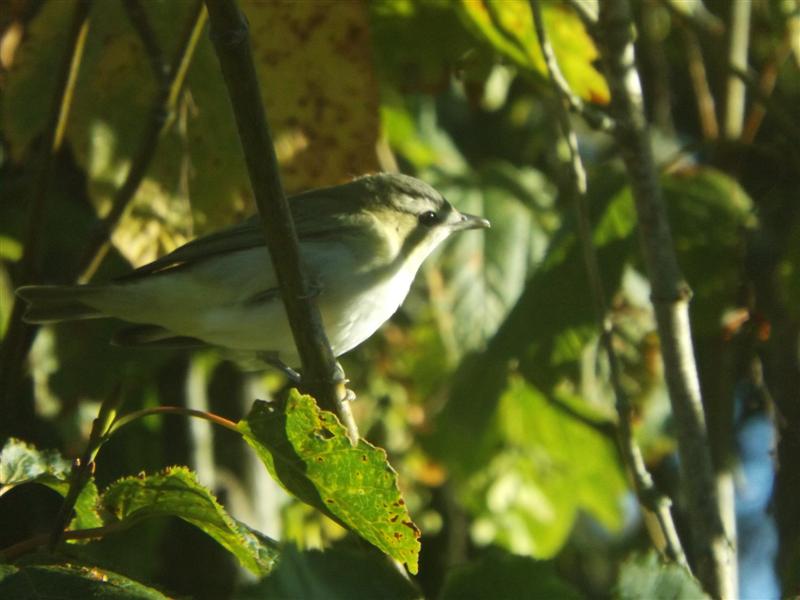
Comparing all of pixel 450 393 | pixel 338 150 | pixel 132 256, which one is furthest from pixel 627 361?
pixel 132 256

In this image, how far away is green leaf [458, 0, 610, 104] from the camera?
2975mm

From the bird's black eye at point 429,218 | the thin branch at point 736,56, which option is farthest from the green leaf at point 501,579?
the thin branch at point 736,56

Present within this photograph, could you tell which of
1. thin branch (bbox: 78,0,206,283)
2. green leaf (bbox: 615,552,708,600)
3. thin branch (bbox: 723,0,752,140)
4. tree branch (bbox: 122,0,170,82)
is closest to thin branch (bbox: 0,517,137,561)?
green leaf (bbox: 615,552,708,600)

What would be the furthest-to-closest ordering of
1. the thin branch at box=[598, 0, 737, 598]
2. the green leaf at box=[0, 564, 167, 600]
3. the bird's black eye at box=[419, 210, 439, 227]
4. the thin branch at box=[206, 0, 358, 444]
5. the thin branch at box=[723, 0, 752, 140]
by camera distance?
the thin branch at box=[723, 0, 752, 140] → the bird's black eye at box=[419, 210, 439, 227] → the thin branch at box=[598, 0, 737, 598] → the thin branch at box=[206, 0, 358, 444] → the green leaf at box=[0, 564, 167, 600]

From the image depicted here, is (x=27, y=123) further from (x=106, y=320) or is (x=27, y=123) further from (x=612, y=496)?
(x=612, y=496)

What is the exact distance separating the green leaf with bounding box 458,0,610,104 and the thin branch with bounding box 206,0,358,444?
3.81ft

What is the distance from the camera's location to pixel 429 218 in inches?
142

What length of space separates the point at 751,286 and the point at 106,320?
1.93 m

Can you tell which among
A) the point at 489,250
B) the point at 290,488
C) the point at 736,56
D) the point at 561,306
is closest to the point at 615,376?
the point at 561,306

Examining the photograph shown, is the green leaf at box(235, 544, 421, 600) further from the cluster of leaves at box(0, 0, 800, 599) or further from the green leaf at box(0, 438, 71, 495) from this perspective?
the green leaf at box(0, 438, 71, 495)

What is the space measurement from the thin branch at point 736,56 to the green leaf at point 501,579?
8.65 ft

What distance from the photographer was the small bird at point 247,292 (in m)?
3.03

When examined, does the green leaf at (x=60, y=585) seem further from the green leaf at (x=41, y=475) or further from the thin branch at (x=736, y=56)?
the thin branch at (x=736, y=56)

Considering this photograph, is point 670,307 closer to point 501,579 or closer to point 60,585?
point 501,579
